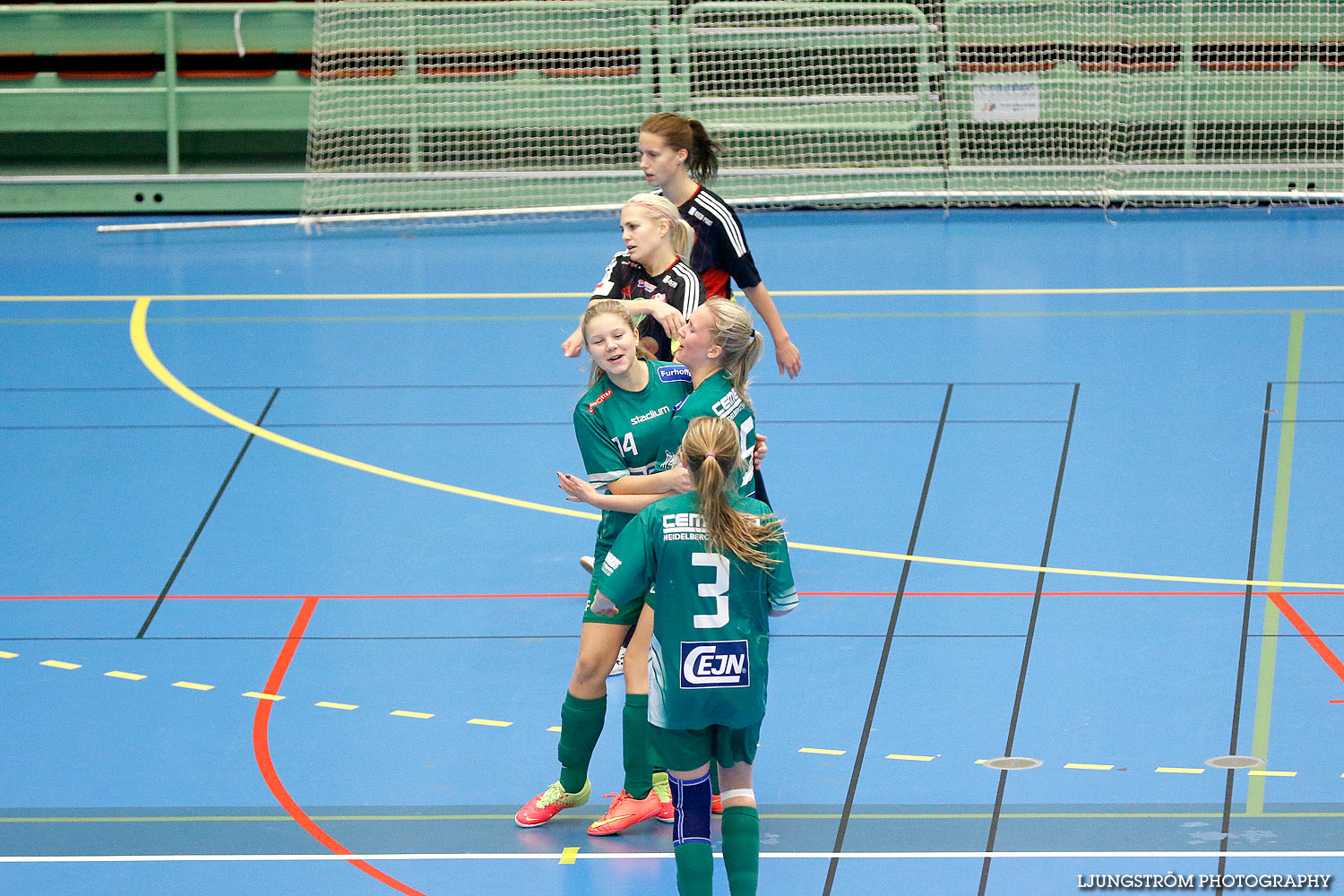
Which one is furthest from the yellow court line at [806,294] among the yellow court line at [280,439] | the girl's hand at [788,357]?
the girl's hand at [788,357]

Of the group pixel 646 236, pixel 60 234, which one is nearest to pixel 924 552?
pixel 646 236

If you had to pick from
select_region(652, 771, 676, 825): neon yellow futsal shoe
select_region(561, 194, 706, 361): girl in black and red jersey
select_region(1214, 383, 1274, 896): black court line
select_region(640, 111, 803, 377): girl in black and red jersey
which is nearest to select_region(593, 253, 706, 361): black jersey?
select_region(561, 194, 706, 361): girl in black and red jersey

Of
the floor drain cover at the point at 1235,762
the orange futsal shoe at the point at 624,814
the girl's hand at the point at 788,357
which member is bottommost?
the orange futsal shoe at the point at 624,814

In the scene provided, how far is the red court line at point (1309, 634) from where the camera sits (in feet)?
21.6

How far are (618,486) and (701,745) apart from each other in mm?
1138

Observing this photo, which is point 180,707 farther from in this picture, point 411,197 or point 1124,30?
point 1124,30

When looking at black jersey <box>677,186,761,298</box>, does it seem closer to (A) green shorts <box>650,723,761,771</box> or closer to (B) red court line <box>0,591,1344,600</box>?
(B) red court line <box>0,591,1344,600</box>

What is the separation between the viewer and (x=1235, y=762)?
Answer: 585 cm

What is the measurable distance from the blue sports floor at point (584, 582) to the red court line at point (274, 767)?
2 centimetres

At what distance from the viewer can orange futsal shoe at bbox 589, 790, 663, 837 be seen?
5484 mm

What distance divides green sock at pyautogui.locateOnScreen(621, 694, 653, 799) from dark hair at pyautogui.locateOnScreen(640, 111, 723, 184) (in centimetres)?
239

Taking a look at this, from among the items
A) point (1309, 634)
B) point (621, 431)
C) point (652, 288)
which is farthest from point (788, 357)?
point (1309, 634)

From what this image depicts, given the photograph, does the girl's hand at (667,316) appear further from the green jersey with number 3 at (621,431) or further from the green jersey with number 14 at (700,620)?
the green jersey with number 14 at (700,620)

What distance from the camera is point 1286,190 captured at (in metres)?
15.9
